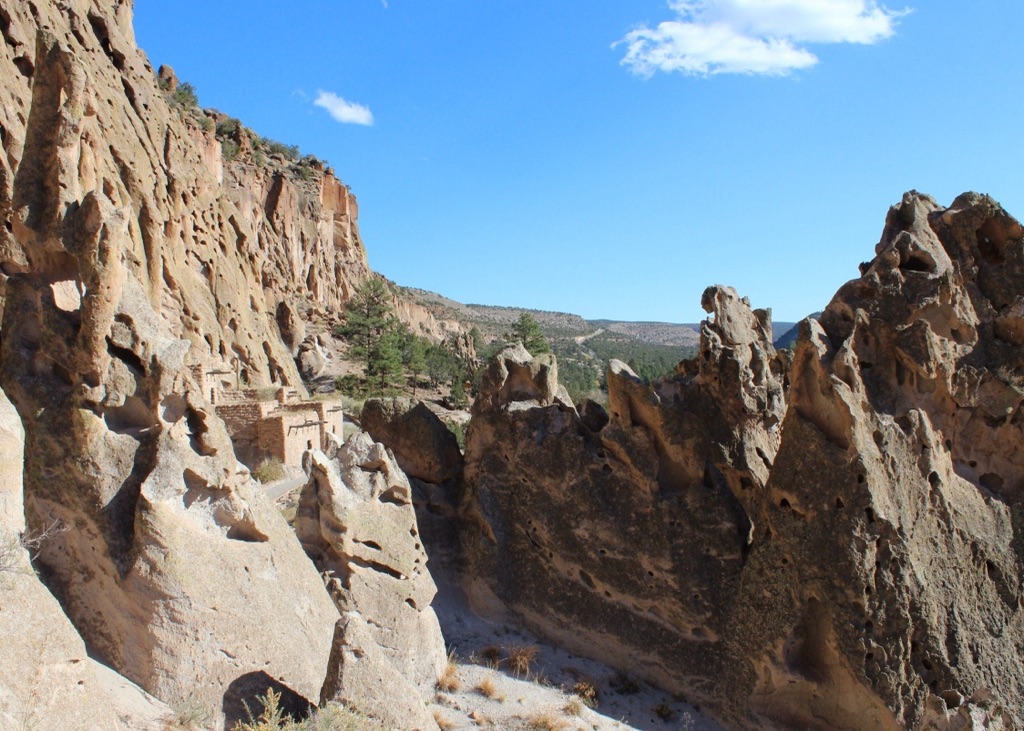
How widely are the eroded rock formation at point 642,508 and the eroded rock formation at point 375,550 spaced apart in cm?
210

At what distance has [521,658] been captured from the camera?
984 centimetres

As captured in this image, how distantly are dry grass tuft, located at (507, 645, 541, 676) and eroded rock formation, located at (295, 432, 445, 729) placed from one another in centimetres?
107

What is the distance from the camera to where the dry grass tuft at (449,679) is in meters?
8.95

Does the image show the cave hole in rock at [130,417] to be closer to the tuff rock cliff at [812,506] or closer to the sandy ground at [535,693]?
the sandy ground at [535,693]

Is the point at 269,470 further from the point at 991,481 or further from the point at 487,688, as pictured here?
the point at 991,481

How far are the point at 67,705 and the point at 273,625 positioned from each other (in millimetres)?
2197

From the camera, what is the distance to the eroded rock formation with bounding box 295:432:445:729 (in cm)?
868

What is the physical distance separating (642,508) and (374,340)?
37.2 metres

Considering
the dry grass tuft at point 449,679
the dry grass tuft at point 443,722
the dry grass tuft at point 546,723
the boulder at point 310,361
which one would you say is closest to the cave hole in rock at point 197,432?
the dry grass tuft at point 443,722

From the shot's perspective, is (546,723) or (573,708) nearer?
(546,723)

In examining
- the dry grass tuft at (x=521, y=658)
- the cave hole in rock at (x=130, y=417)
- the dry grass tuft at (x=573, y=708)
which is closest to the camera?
the cave hole in rock at (x=130, y=417)

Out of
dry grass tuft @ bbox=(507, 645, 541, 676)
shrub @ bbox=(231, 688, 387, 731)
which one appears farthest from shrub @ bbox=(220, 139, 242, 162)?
shrub @ bbox=(231, 688, 387, 731)

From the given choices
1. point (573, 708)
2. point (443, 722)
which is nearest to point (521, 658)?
point (573, 708)

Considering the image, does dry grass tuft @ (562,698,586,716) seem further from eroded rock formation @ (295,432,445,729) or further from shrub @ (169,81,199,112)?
shrub @ (169,81,199,112)
